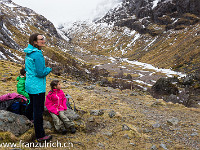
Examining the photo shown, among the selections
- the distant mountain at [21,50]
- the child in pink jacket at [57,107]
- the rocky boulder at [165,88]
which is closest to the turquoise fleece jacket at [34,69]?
the child in pink jacket at [57,107]

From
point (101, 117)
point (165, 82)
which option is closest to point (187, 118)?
point (101, 117)

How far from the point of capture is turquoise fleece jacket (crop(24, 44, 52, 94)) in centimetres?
476

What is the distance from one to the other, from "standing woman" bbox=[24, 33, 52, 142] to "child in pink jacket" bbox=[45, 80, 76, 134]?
0.97 meters

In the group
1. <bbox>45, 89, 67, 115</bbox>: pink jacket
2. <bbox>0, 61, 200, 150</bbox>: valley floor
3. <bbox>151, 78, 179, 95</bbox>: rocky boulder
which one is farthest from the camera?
<bbox>151, 78, 179, 95</bbox>: rocky boulder

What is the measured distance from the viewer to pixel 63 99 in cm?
680

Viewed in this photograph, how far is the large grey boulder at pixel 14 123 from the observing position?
5.13 metres

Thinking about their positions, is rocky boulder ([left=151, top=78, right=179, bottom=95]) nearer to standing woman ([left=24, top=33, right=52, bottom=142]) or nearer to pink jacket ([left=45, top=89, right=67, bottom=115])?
pink jacket ([left=45, top=89, right=67, bottom=115])

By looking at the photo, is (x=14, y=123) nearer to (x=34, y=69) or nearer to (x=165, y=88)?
(x=34, y=69)

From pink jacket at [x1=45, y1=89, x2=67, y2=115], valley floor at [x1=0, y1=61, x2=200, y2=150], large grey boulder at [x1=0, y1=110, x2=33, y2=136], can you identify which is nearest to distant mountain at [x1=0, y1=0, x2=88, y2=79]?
pink jacket at [x1=45, y1=89, x2=67, y2=115]

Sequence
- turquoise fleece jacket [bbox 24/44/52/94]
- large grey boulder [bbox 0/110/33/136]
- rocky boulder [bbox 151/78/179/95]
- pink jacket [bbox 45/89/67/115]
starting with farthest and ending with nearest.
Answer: rocky boulder [bbox 151/78/179/95] < pink jacket [bbox 45/89/67/115] < large grey boulder [bbox 0/110/33/136] < turquoise fleece jacket [bbox 24/44/52/94]

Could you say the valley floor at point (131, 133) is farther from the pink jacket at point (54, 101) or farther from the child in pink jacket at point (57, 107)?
the pink jacket at point (54, 101)

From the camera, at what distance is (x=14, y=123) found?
5.39m

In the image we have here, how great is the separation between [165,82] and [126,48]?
16636 cm

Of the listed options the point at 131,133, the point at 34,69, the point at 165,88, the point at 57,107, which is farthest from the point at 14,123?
the point at 165,88
